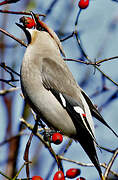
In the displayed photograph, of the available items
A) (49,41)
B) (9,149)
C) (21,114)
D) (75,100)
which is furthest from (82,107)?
(9,149)

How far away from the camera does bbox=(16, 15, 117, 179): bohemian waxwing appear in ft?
10.1

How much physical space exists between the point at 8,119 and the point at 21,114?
557 mm

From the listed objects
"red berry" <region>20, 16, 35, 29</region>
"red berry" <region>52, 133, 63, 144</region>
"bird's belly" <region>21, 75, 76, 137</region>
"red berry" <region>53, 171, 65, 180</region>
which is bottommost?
"red berry" <region>53, 171, 65, 180</region>

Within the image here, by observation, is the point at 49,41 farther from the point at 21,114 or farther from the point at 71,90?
the point at 21,114

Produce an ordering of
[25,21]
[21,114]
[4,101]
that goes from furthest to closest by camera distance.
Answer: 1. [4,101]
2. [21,114]
3. [25,21]

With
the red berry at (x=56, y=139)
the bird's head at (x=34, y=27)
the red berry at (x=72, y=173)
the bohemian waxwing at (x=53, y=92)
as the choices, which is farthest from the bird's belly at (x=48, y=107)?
the red berry at (x=72, y=173)

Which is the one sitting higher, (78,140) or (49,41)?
(49,41)

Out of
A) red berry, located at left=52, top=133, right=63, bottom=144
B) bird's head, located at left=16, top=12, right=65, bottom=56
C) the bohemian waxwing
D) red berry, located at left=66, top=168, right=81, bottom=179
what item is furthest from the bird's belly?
red berry, located at left=66, top=168, right=81, bottom=179

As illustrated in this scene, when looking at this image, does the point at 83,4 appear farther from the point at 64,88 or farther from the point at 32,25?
the point at 64,88

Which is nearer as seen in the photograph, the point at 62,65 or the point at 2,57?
the point at 62,65

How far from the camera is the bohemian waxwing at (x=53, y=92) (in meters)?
3.08

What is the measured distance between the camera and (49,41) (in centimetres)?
339

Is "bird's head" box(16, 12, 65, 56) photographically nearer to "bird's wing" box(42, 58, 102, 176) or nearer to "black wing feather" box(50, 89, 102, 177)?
"bird's wing" box(42, 58, 102, 176)

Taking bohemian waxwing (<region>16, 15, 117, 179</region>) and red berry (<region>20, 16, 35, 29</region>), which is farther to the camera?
bohemian waxwing (<region>16, 15, 117, 179</region>)
